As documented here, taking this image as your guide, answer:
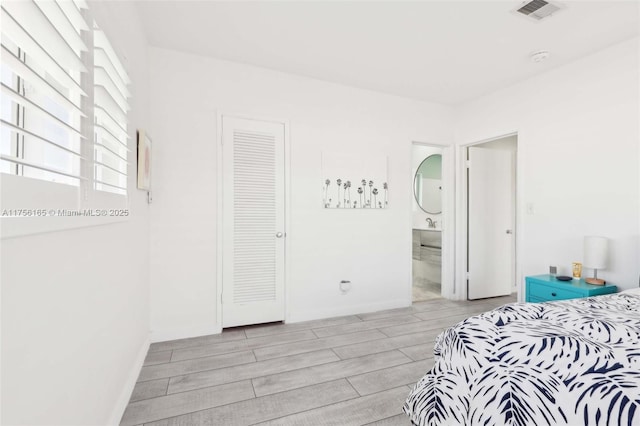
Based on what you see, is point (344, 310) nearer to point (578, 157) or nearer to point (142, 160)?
point (142, 160)

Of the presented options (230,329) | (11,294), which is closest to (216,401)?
(230,329)

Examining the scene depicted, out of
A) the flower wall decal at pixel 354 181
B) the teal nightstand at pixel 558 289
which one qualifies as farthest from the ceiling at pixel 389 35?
the teal nightstand at pixel 558 289

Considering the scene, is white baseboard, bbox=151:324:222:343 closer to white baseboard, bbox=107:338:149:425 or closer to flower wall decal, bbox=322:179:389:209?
white baseboard, bbox=107:338:149:425

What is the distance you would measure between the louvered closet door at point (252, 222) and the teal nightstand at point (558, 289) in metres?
2.32

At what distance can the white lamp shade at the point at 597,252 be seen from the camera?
8.11ft

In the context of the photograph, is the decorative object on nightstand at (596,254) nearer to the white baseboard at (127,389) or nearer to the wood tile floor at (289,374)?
the wood tile floor at (289,374)

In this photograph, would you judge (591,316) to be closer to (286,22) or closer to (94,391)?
(94,391)

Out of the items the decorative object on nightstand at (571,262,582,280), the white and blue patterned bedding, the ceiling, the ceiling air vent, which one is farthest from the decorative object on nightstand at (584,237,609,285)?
the ceiling air vent

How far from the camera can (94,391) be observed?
1.33 metres

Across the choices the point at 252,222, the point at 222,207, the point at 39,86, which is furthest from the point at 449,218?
the point at 39,86

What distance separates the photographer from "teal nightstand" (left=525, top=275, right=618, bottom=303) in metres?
2.42

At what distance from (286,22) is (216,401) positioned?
2574mm

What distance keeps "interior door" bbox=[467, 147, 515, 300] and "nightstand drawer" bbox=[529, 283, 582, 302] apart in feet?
3.91

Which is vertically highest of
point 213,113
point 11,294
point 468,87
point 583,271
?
point 468,87
